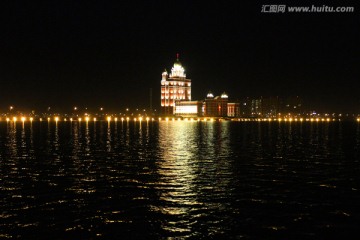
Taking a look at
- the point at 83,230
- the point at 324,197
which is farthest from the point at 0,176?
the point at 324,197

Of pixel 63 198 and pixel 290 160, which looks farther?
pixel 290 160

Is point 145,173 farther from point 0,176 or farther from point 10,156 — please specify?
point 10,156

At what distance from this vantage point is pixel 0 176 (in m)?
29.3

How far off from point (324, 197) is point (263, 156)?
67.9ft

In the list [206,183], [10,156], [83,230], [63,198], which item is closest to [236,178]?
[206,183]

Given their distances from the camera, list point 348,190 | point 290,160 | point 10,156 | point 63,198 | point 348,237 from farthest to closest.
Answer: point 10,156 → point 290,160 → point 348,190 → point 63,198 → point 348,237

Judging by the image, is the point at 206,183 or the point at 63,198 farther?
the point at 206,183

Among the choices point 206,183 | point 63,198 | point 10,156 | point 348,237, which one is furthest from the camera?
point 10,156

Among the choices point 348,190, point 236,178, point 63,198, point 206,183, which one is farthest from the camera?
point 236,178

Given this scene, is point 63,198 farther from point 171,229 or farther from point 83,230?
point 171,229

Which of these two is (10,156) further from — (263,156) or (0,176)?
(263,156)

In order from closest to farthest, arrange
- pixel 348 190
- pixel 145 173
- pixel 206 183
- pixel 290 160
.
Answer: pixel 348 190 < pixel 206 183 < pixel 145 173 < pixel 290 160

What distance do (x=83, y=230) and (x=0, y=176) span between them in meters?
15.5

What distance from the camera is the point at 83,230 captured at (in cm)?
1633
